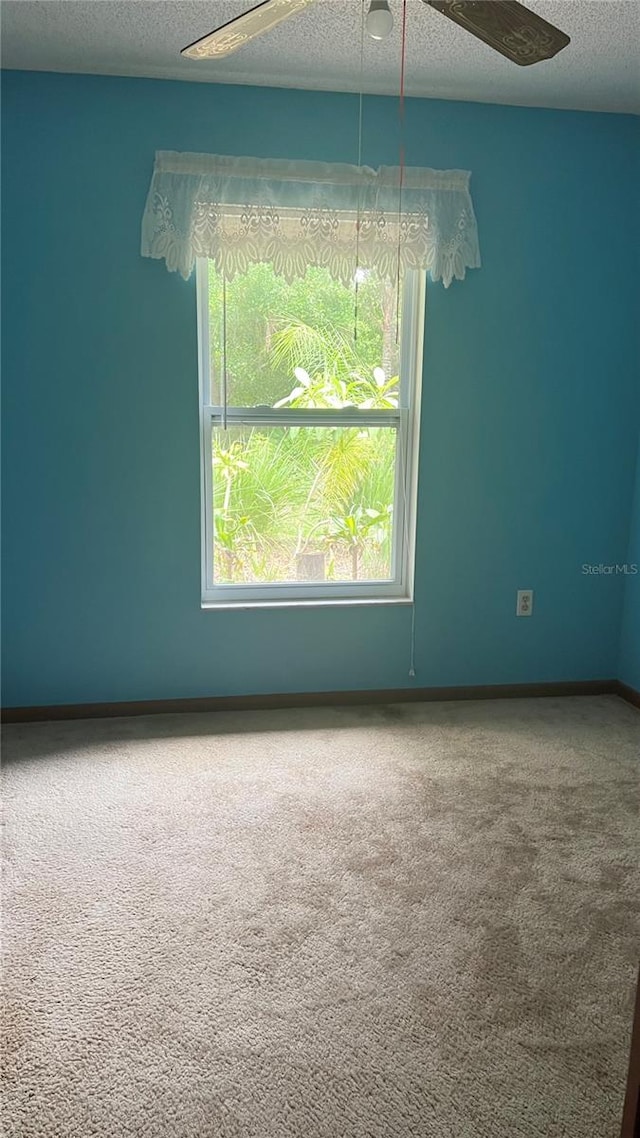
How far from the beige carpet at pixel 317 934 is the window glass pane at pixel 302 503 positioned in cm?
76

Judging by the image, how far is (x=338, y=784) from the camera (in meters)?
2.77

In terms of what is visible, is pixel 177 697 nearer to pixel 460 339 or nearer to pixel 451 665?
pixel 451 665

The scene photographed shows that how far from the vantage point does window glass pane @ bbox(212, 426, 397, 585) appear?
3.35 m

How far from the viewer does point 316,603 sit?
3.44 meters

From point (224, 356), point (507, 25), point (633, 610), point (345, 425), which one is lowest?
point (633, 610)

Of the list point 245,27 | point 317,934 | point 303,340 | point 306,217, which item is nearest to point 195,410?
point 303,340

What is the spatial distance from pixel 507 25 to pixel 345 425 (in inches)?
71.0

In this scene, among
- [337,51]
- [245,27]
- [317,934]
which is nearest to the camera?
[245,27]

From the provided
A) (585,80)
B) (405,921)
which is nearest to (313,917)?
(405,921)

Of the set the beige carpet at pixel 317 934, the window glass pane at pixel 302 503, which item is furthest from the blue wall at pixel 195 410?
the beige carpet at pixel 317 934

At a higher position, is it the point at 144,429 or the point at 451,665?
the point at 144,429

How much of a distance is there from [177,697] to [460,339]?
6.32ft

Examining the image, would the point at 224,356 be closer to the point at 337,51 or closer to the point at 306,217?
the point at 306,217

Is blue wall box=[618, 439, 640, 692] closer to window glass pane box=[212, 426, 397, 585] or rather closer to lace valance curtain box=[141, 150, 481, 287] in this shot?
window glass pane box=[212, 426, 397, 585]
